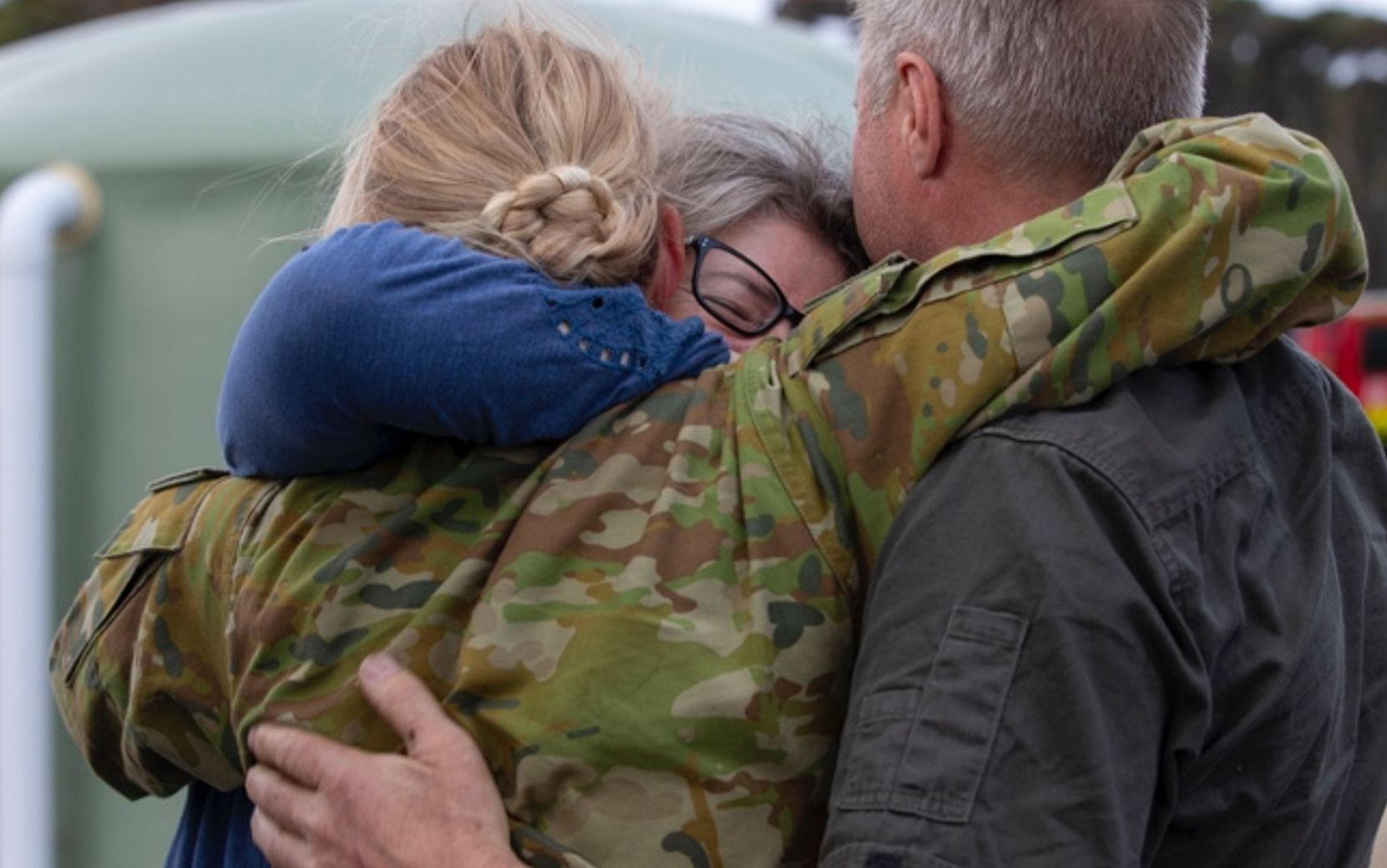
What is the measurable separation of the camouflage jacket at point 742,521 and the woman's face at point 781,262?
1.14 feet

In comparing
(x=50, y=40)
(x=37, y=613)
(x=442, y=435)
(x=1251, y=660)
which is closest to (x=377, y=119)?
(x=442, y=435)

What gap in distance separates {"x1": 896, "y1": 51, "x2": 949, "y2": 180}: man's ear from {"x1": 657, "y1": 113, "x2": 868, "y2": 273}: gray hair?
32 cm

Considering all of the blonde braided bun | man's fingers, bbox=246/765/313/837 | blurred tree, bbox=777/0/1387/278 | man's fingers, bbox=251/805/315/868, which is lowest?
blurred tree, bbox=777/0/1387/278

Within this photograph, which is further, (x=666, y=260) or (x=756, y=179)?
(x=756, y=179)

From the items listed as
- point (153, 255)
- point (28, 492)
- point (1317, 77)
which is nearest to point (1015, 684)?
point (28, 492)

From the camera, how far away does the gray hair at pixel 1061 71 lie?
5.93 feet

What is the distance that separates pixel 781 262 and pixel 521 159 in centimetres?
44

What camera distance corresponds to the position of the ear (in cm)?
201

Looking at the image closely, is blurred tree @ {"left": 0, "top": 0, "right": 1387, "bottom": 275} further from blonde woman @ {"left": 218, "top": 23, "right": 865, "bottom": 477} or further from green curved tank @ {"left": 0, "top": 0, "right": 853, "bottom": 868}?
blonde woman @ {"left": 218, "top": 23, "right": 865, "bottom": 477}

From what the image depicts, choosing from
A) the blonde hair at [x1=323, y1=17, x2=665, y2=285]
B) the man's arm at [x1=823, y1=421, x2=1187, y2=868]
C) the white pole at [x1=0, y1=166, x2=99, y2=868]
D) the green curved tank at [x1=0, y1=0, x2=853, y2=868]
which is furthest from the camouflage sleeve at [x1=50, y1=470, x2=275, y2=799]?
the green curved tank at [x1=0, y1=0, x2=853, y2=868]

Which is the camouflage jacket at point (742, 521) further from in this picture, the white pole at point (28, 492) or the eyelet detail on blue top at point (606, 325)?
the white pole at point (28, 492)

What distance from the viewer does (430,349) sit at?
1667mm

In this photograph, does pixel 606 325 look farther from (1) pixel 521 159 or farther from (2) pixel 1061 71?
(2) pixel 1061 71

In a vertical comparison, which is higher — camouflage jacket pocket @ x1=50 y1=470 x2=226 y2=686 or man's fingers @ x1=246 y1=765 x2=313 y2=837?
camouflage jacket pocket @ x1=50 y1=470 x2=226 y2=686
